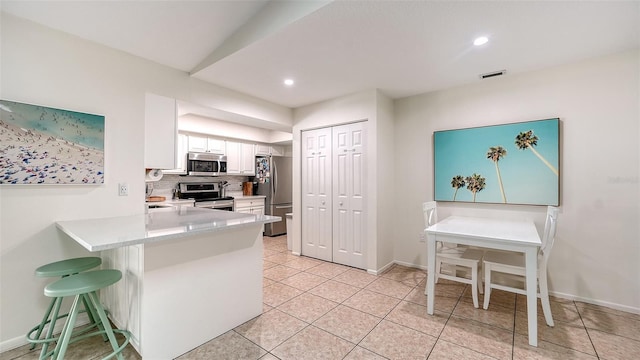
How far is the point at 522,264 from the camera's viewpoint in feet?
9.48

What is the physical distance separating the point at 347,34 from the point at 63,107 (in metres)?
2.43

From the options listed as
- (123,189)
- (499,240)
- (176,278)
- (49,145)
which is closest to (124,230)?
A: (176,278)

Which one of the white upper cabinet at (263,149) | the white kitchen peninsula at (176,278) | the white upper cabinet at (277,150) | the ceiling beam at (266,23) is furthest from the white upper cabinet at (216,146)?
the white kitchen peninsula at (176,278)

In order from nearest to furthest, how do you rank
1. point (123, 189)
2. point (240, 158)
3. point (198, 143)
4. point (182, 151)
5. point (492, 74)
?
point (123, 189), point (492, 74), point (182, 151), point (198, 143), point (240, 158)

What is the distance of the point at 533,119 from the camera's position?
115 inches

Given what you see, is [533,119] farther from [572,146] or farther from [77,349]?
[77,349]

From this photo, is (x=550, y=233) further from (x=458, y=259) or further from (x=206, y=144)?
(x=206, y=144)

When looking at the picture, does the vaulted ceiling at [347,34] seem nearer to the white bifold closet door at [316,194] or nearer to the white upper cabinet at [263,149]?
the white bifold closet door at [316,194]

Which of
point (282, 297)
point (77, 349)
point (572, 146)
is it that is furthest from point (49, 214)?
point (572, 146)

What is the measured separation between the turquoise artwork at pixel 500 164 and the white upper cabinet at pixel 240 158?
3.70 m

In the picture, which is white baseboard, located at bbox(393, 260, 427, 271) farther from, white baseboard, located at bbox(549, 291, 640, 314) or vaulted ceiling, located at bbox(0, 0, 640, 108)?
vaulted ceiling, located at bbox(0, 0, 640, 108)

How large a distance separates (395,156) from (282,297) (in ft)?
7.99

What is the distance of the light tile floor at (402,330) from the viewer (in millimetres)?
1910

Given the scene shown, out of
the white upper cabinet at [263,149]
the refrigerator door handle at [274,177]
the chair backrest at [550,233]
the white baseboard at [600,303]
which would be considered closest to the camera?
the chair backrest at [550,233]
